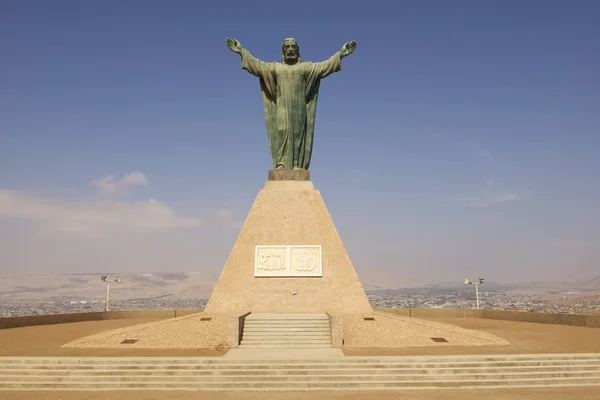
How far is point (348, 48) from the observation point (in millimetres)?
19969

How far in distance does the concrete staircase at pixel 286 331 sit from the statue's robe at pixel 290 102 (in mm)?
6882

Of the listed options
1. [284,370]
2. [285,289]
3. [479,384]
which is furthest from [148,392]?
[285,289]

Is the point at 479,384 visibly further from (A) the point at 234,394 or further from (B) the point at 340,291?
(B) the point at 340,291

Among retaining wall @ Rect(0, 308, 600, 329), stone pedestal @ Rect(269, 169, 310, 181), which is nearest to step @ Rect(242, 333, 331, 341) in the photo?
stone pedestal @ Rect(269, 169, 310, 181)

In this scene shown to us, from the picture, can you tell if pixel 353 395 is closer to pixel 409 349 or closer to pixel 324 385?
pixel 324 385

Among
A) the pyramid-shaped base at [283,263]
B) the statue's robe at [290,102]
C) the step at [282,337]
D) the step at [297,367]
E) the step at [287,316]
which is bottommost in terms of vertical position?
the step at [297,367]

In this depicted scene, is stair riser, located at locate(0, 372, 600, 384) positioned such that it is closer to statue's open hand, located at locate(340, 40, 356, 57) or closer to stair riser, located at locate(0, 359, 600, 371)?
stair riser, located at locate(0, 359, 600, 371)

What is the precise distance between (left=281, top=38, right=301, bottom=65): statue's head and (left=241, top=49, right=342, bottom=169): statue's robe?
265 mm

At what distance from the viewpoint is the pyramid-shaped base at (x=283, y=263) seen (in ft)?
55.4

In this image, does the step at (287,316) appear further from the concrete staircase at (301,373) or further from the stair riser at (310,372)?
the stair riser at (310,372)

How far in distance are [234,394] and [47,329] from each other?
12.8 m

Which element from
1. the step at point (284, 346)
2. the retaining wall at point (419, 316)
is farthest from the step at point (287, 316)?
the retaining wall at point (419, 316)

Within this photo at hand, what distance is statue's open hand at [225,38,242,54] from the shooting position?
774 inches

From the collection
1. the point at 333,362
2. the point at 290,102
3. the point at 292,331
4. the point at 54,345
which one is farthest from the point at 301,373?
the point at 290,102
